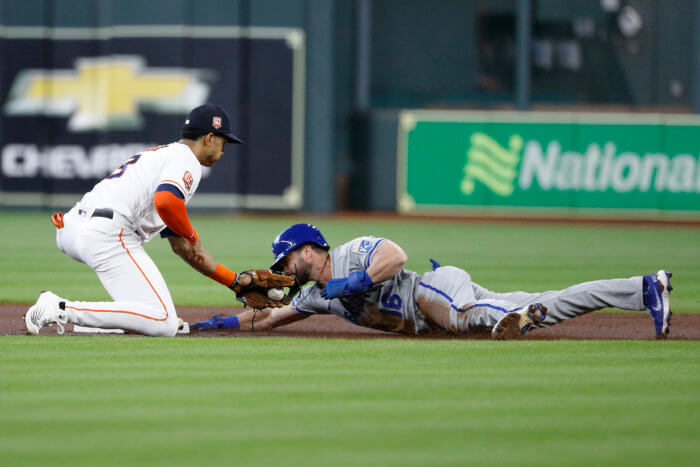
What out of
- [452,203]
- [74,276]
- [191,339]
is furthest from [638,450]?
[452,203]

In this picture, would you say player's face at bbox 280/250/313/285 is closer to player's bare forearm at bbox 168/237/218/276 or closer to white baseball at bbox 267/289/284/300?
white baseball at bbox 267/289/284/300

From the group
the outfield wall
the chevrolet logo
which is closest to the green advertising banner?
the outfield wall

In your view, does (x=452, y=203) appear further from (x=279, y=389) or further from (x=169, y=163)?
(x=279, y=389)

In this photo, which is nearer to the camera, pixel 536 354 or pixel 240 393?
pixel 240 393

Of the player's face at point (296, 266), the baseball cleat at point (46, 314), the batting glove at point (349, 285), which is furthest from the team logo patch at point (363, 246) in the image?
the baseball cleat at point (46, 314)

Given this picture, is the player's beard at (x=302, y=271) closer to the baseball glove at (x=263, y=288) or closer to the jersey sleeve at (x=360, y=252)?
the baseball glove at (x=263, y=288)

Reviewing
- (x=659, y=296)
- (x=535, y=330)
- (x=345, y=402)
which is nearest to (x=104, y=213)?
(x=345, y=402)
